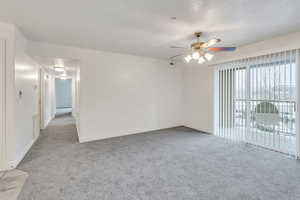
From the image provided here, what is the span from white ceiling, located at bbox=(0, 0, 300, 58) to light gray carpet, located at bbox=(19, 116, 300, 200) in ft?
8.57

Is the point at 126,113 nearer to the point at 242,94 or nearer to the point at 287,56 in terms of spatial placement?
the point at 242,94

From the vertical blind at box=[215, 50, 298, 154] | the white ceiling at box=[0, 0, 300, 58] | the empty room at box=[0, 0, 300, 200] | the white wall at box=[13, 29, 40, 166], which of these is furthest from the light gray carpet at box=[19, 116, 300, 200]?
the white ceiling at box=[0, 0, 300, 58]

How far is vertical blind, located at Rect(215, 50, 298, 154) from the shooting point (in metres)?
3.31

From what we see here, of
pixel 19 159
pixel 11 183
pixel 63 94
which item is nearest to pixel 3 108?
pixel 19 159

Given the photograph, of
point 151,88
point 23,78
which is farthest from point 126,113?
point 23,78

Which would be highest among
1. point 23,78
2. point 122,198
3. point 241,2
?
point 241,2

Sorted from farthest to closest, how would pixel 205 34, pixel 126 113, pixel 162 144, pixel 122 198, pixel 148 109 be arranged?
pixel 148 109 → pixel 126 113 → pixel 162 144 → pixel 205 34 → pixel 122 198

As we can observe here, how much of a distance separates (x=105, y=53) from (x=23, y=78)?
6.89ft

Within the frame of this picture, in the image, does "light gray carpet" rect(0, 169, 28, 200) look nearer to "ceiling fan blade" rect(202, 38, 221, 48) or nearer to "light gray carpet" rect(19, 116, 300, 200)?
"light gray carpet" rect(19, 116, 300, 200)

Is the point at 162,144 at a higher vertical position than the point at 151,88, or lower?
lower

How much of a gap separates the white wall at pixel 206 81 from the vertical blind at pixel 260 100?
0.23 meters

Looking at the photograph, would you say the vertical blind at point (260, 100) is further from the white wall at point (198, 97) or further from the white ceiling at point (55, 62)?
the white ceiling at point (55, 62)

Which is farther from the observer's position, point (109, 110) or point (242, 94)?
point (109, 110)

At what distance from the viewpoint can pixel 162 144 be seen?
4.00 meters
